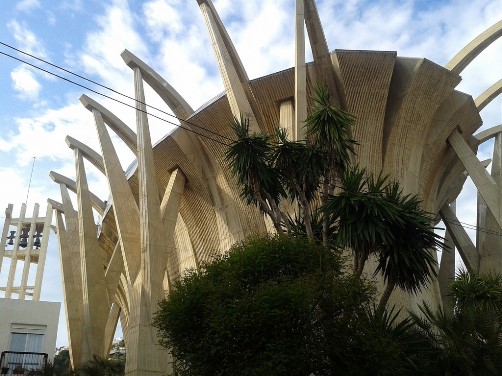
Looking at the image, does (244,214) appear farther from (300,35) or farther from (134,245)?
(300,35)

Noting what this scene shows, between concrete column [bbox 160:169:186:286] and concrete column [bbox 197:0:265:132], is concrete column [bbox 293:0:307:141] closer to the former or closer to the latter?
concrete column [bbox 197:0:265:132]

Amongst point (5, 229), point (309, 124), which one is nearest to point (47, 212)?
point (5, 229)

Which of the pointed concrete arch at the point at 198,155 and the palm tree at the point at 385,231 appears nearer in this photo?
the palm tree at the point at 385,231

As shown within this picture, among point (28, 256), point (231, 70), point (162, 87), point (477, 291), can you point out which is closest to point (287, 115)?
point (231, 70)

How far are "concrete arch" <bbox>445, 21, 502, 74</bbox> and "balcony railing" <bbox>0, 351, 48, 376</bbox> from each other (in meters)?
23.7

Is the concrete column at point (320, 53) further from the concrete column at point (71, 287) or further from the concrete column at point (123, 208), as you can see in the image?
the concrete column at point (71, 287)

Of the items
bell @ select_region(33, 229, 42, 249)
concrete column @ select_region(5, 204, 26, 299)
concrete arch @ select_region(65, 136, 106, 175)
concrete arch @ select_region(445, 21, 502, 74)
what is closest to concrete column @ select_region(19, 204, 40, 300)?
bell @ select_region(33, 229, 42, 249)

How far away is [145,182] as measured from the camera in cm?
2566

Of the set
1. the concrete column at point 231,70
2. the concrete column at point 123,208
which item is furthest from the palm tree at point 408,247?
the concrete column at point 123,208

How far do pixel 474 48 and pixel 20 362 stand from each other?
26.7 metres

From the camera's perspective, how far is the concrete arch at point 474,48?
27.1 meters

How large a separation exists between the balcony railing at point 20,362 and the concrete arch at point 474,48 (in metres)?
23.7

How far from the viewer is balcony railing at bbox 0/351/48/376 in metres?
30.9

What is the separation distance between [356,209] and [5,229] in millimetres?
47735
